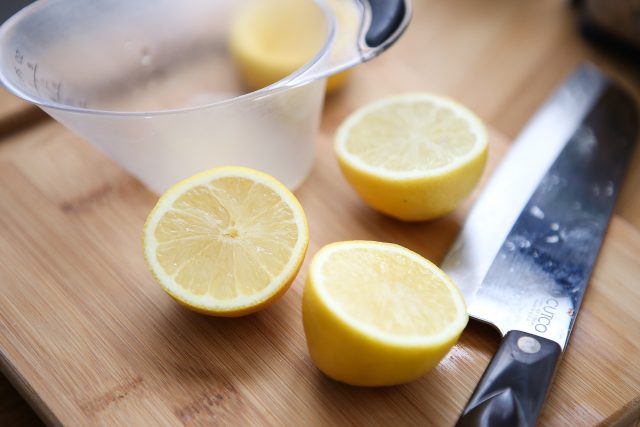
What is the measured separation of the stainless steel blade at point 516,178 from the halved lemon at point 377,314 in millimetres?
103

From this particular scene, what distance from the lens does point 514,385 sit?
0.72 metres

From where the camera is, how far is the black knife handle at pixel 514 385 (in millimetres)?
692

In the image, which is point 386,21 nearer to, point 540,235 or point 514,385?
point 540,235

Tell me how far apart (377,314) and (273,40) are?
62cm

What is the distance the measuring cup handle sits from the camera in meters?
0.88

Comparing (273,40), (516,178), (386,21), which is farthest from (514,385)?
(273,40)

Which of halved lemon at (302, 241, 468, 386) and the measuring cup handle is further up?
the measuring cup handle

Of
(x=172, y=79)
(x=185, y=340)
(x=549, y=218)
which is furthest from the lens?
(x=172, y=79)

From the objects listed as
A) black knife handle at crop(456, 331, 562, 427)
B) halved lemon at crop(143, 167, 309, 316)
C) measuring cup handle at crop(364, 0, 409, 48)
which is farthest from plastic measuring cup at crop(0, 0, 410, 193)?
black knife handle at crop(456, 331, 562, 427)

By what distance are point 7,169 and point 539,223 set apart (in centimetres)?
78

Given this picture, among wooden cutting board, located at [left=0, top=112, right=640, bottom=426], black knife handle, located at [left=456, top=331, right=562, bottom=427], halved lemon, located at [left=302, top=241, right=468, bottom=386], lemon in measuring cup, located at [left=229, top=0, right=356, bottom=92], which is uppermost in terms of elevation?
lemon in measuring cup, located at [left=229, top=0, right=356, bottom=92]

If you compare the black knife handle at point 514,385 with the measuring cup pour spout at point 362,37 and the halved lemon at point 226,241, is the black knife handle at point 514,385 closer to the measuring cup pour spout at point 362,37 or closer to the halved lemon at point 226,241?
the halved lemon at point 226,241

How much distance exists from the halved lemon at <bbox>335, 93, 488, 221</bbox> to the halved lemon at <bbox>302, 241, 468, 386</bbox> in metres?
0.14

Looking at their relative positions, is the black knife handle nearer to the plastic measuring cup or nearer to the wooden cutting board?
the wooden cutting board
